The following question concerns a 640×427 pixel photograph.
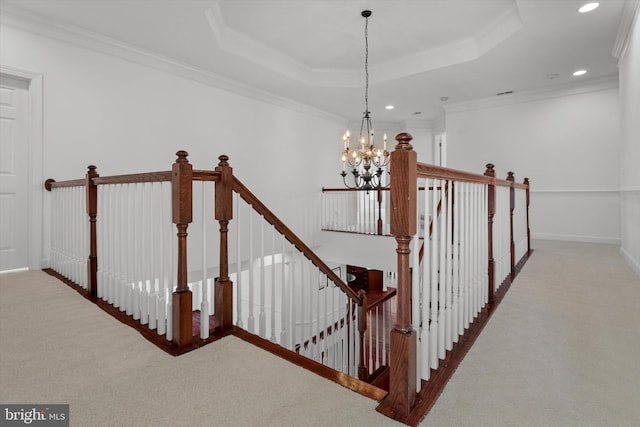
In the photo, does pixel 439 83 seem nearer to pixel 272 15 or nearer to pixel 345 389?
pixel 272 15

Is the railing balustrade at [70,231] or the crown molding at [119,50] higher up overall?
the crown molding at [119,50]

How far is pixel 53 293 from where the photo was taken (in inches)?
108

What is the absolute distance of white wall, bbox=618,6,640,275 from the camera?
3.33 metres

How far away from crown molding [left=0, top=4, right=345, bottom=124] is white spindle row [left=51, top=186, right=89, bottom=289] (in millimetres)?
1785

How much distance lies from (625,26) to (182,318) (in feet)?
18.2

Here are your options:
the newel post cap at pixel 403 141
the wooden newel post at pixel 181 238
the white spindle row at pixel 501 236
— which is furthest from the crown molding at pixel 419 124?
the newel post cap at pixel 403 141

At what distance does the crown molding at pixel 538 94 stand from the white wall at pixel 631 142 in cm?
146

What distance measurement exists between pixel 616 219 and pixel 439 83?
3755 mm

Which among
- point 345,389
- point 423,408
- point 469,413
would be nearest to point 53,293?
point 345,389

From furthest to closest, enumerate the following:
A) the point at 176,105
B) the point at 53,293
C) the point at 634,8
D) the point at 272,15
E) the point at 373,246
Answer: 1. the point at 373,246
2. the point at 176,105
3. the point at 272,15
4. the point at 634,8
5. the point at 53,293

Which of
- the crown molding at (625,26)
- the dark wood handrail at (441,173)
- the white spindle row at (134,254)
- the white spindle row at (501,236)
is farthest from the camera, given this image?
the crown molding at (625,26)

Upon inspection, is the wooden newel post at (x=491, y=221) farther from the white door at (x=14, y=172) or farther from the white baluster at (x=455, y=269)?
the white door at (x=14, y=172)

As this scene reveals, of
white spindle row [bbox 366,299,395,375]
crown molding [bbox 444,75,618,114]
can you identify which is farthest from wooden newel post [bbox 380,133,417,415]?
crown molding [bbox 444,75,618,114]

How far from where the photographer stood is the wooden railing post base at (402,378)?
4.21 feet
